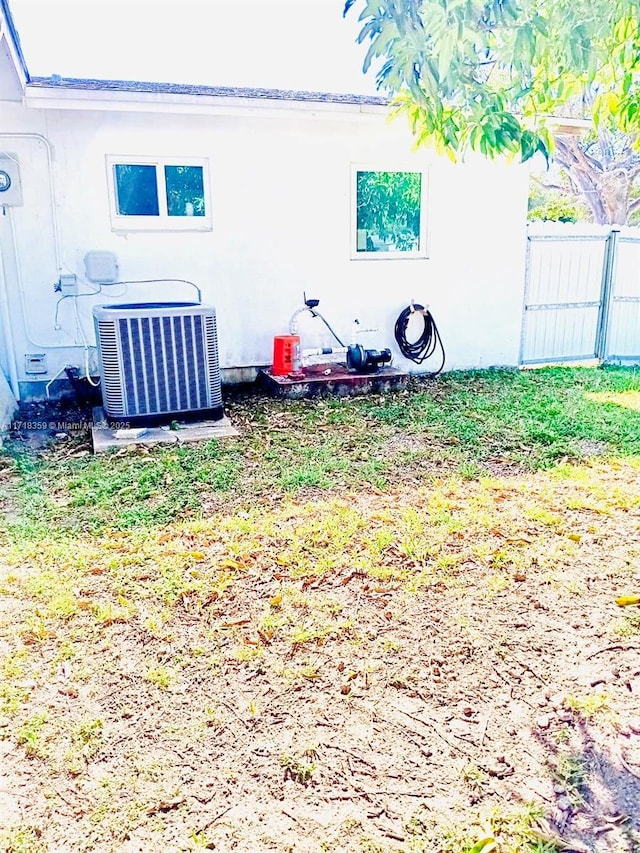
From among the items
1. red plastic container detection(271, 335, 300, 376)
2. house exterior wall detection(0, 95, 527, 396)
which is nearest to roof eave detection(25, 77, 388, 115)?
house exterior wall detection(0, 95, 527, 396)

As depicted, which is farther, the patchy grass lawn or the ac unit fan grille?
the ac unit fan grille

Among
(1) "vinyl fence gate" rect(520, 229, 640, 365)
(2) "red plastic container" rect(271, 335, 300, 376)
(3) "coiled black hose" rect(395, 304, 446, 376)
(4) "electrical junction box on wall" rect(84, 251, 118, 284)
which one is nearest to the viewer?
(4) "electrical junction box on wall" rect(84, 251, 118, 284)

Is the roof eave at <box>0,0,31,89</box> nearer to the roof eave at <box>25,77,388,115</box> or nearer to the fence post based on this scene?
the roof eave at <box>25,77,388,115</box>

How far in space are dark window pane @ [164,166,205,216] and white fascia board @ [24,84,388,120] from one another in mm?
534

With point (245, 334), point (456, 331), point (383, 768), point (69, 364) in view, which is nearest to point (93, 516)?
point (383, 768)

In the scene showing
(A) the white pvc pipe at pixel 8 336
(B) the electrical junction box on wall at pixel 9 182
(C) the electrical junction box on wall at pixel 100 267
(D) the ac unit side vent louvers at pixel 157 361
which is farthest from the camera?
(C) the electrical junction box on wall at pixel 100 267

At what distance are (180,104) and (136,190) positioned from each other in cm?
91

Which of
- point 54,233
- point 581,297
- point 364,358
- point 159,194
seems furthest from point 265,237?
point 581,297

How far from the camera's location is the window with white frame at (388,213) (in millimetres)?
6977

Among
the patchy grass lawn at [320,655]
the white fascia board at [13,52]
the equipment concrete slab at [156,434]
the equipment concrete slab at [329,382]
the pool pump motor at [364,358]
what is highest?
the white fascia board at [13,52]

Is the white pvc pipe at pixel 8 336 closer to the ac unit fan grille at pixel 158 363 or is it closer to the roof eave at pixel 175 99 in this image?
the ac unit fan grille at pixel 158 363

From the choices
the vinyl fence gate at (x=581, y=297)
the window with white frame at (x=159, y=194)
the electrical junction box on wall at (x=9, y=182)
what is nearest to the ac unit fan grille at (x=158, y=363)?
the window with white frame at (x=159, y=194)

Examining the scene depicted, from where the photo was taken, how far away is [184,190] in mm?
6328

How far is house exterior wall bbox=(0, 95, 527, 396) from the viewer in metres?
5.95
